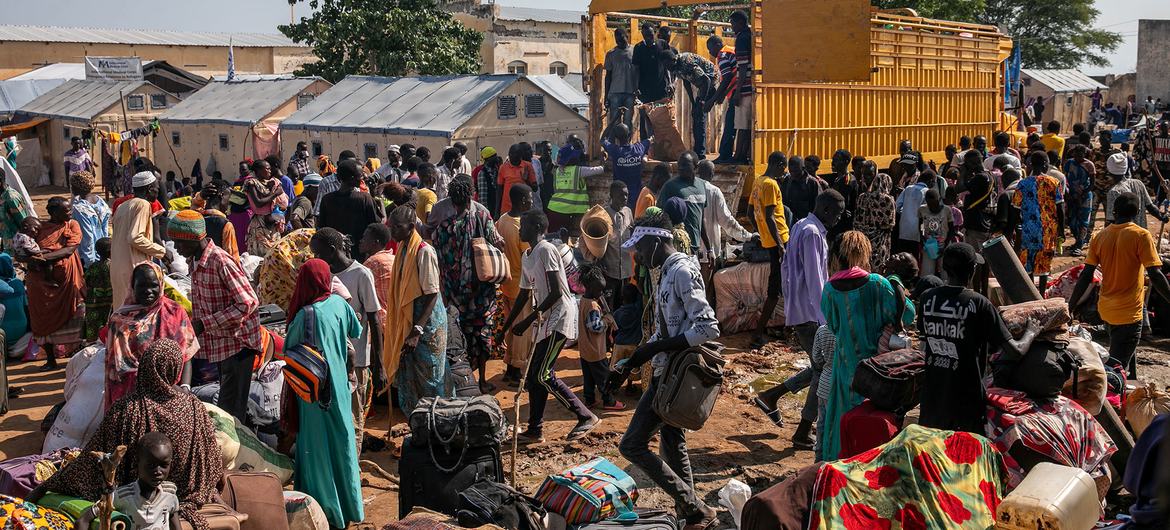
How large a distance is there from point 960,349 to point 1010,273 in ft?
5.37

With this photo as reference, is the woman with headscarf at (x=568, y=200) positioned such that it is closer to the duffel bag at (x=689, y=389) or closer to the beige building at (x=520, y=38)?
the duffel bag at (x=689, y=389)

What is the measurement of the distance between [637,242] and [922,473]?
7.38ft

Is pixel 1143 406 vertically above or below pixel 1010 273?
below

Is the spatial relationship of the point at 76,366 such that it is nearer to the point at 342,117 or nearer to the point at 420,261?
the point at 420,261

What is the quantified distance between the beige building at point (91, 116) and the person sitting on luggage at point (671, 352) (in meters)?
27.9

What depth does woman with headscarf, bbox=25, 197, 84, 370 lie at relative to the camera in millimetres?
9453

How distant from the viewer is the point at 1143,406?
6.12 metres

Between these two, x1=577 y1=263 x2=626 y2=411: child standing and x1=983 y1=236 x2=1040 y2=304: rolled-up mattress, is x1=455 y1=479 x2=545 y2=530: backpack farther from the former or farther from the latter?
x1=983 y1=236 x2=1040 y2=304: rolled-up mattress

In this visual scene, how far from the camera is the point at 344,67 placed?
109 ft

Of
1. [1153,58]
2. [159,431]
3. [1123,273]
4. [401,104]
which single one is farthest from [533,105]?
[1153,58]

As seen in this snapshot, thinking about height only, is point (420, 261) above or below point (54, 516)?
above

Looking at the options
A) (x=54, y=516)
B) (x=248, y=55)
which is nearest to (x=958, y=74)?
(x=54, y=516)

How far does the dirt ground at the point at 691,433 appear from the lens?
21.6 ft

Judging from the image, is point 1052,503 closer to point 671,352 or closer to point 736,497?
point 736,497
